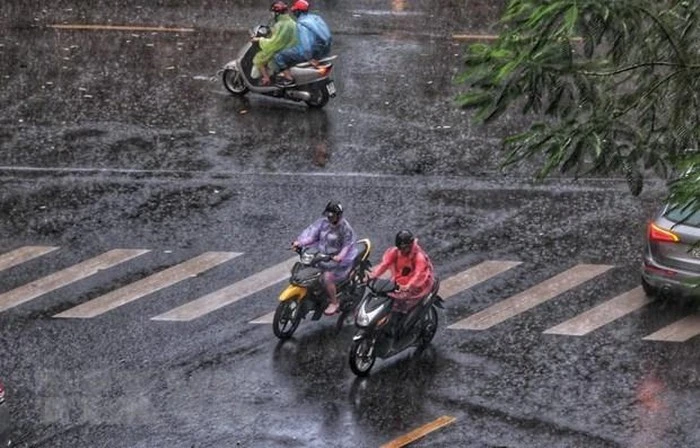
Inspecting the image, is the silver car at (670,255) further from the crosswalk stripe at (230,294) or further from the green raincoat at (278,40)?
the green raincoat at (278,40)

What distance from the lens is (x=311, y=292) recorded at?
15.9 m

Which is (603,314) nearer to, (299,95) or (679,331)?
(679,331)

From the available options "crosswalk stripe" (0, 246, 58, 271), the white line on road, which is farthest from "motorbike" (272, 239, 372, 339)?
the white line on road

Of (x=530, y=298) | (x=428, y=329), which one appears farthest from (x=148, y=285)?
(x=530, y=298)

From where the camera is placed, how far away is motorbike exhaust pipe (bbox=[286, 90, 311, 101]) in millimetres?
22219

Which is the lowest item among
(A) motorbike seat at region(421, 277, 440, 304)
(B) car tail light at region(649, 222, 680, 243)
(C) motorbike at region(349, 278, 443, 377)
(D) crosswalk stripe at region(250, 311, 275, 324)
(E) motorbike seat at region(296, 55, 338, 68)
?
(D) crosswalk stripe at region(250, 311, 275, 324)

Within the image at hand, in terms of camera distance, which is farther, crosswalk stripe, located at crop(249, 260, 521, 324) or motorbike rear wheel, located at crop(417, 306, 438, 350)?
crosswalk stripe, located at crop(249, 260, 521, 324)

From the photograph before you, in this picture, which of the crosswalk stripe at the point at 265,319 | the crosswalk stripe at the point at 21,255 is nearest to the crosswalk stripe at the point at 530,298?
the crosswalk stripe at the point at 265,319

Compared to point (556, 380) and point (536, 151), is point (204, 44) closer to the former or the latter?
point (556, 380)

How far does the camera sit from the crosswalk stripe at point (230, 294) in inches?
641

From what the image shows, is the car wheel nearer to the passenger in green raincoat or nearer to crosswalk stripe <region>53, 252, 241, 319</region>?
crosswalk stripe <region>53, 252, 241, 319</region>

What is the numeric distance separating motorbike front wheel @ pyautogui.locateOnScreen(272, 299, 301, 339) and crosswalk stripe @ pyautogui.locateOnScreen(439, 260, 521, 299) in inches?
75.5

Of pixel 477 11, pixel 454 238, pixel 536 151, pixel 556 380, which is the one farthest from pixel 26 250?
pixel 477 11

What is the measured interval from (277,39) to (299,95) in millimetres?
889
